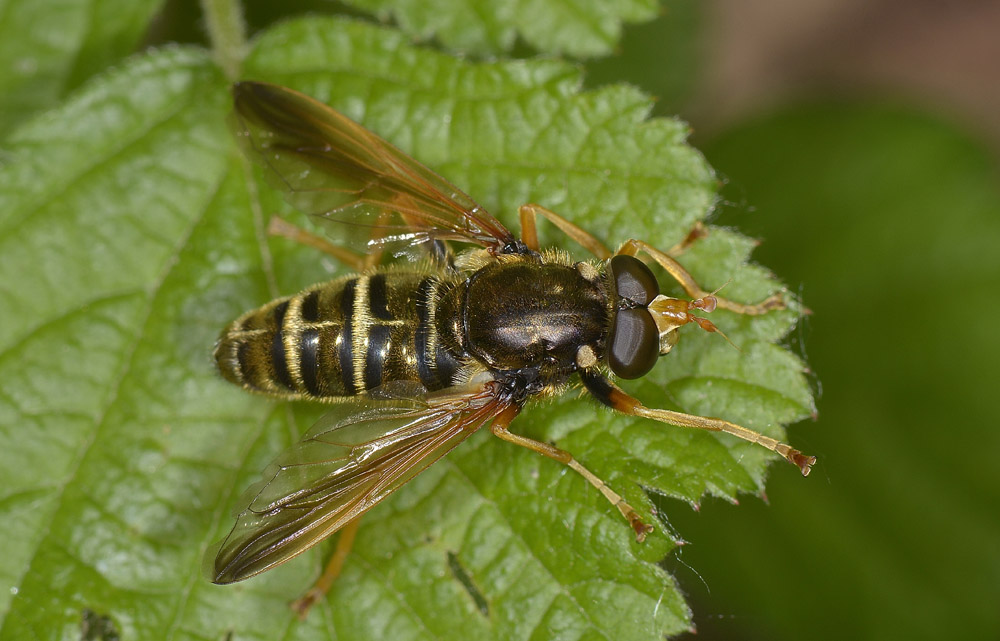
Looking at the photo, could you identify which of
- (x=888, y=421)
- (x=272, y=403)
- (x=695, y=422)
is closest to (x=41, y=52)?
(x=272, y=403)

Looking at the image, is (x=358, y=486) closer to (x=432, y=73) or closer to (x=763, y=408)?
(x=763, y=408)

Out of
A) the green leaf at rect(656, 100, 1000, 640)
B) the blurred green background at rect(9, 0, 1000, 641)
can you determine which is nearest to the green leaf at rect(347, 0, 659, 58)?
the blurred green background at rect(9, 0, 1000, 641)

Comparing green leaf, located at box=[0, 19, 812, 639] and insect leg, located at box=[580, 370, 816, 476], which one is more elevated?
green leaf, located at box=[0, 19, 812, 639]

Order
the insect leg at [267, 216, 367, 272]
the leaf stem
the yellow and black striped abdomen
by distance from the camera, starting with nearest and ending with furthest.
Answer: the yellow and black striped abdomen, the insect leg at [267, 216, 367, 272], the leaf stem

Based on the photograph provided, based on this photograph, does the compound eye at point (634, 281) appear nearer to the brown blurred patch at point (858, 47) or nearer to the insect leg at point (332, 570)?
the insect leg at point (332, 570)

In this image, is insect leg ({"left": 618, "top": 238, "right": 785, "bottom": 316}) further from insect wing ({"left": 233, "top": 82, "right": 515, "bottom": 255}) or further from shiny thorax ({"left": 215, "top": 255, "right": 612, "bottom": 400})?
insect wing ({"left": 233, "top": 82, "right": 515, "bottom": 255})

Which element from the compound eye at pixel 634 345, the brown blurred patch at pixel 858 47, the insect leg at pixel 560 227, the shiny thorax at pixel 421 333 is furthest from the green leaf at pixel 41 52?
the brown blurred patch at pixel 858 47

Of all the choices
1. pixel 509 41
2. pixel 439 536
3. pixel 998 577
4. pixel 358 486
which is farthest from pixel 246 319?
pixel 998 577
